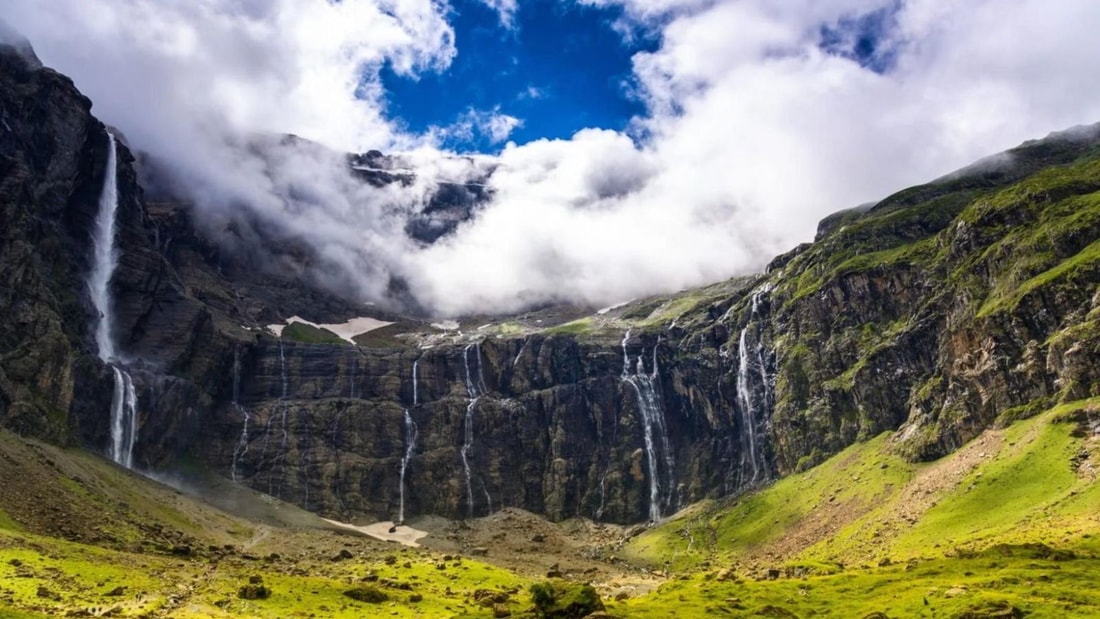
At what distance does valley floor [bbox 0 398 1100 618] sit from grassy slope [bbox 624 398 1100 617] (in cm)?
40

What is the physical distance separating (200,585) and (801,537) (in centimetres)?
11973

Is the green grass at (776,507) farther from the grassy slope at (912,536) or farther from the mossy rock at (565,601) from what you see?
the mossy rock at (565,601)

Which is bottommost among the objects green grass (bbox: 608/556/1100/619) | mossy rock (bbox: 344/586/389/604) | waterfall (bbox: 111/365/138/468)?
green grass (bbox: 608/556/1100/619)

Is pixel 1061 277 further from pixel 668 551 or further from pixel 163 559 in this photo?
pixel 163 559

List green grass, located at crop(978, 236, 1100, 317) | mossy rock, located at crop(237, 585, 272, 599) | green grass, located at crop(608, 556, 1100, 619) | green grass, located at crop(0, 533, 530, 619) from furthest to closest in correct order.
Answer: green grass, located at crop(978, 236, 1100, 317), mossy rock, located at crop(237, 585, 272, 599), green grass, located at crop(0, 533, 530, 619), green grass, located at crop(608, 556, 1100, 619)

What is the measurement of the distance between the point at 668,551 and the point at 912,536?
66.4 m

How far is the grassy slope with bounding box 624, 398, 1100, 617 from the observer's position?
72375mm

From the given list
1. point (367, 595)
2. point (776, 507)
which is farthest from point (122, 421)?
point (776, 507)

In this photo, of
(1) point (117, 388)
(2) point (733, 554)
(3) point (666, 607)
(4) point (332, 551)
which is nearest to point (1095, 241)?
(2) point (733, 554)

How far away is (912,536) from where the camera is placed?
128 metres

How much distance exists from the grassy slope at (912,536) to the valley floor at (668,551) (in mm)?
405

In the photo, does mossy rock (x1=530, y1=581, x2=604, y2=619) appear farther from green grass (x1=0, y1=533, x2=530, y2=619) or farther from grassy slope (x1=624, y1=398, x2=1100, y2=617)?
grassy slope (x1=624, y1=398, x2=1100, y2=617)

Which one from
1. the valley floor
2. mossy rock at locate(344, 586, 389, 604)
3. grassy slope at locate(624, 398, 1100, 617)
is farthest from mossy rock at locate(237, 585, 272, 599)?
grassy slope at locate(624, 398, 1100, 617)

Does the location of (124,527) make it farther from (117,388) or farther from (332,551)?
(117,388)
